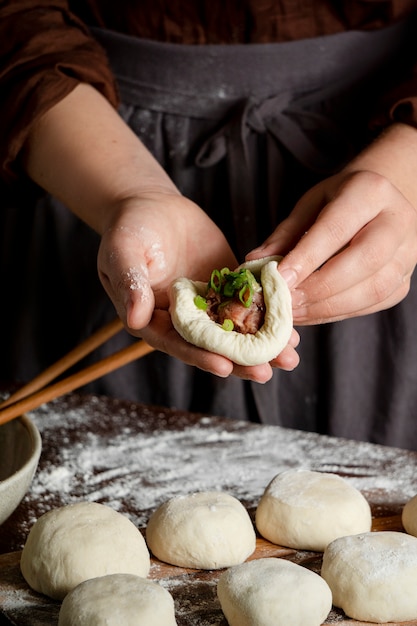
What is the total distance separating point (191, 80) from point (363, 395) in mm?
816

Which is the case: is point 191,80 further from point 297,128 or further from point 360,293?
point 360,293

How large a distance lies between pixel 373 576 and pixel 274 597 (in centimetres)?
14

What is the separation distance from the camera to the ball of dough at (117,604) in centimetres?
98

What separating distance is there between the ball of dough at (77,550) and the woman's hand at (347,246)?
0.43 meters

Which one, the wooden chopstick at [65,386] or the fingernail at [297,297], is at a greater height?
the fingernail at [297,297]

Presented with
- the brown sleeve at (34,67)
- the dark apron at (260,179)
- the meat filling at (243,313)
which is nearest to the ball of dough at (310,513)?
the meat filling at (243,313)

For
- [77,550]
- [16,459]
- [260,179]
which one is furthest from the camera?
[260,179]

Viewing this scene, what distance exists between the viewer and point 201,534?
1.19m

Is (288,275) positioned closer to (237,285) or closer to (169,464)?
(237,285)

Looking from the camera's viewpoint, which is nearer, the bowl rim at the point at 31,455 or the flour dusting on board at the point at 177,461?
the bowl rim at the point at 31,455

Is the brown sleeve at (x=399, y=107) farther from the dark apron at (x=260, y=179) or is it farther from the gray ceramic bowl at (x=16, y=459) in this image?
the gray ceramic bowl at (x=16, y=459)

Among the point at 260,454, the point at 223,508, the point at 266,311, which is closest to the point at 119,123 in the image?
the point at 266,311

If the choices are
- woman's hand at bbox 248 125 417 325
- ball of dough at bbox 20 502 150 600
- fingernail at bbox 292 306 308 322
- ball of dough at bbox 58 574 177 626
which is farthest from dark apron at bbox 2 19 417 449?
ball of dough at bbox 58 574 177 626

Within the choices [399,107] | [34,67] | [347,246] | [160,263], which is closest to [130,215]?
[160,263]
